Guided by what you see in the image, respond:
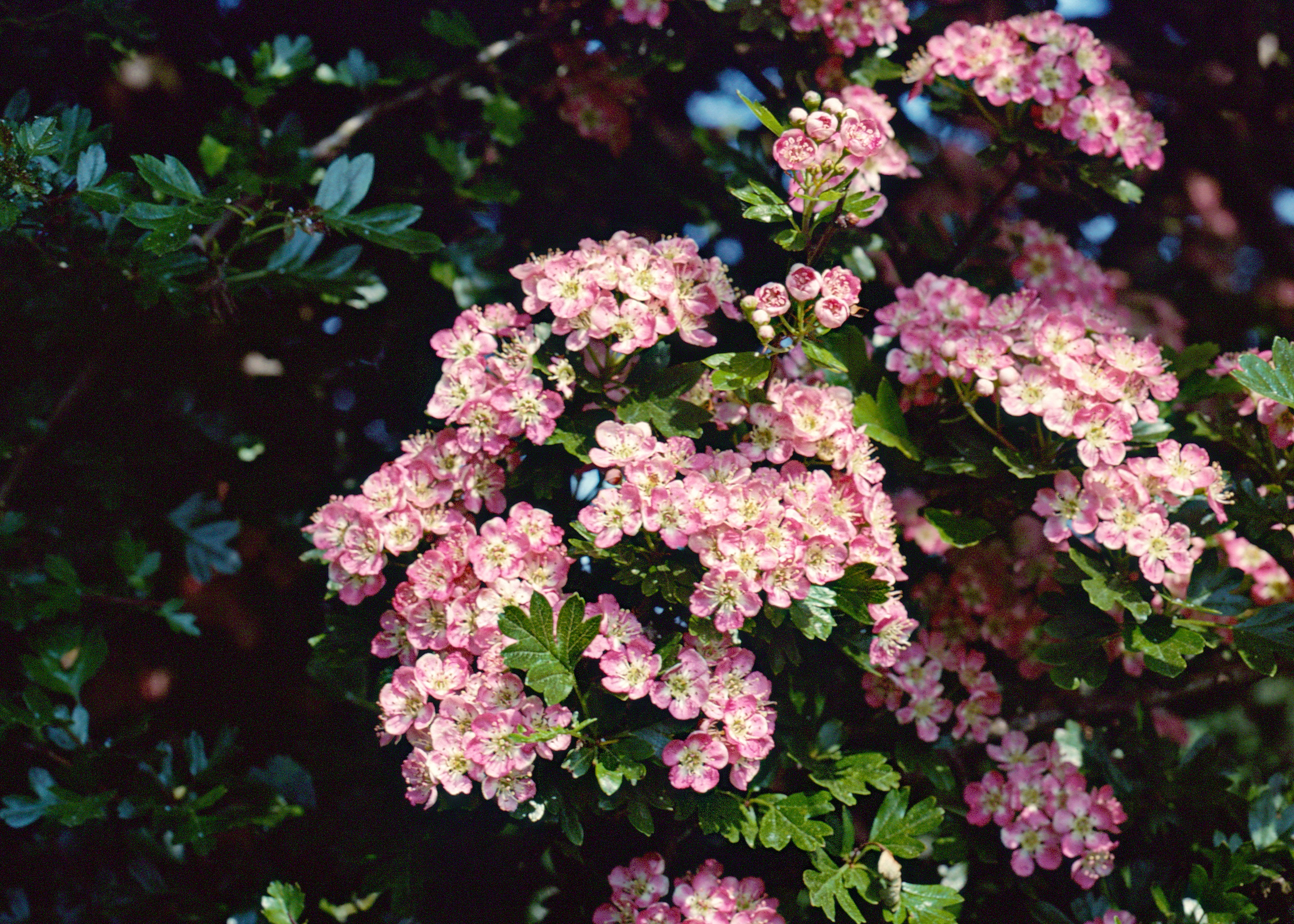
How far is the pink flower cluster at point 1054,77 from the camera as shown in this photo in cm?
165

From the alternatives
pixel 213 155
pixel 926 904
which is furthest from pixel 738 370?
pixel 213 155

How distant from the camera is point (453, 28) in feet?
6.27

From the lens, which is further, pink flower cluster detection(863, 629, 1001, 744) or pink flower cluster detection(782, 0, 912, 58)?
pink flower cluster detection(782, 0, 912, 58)

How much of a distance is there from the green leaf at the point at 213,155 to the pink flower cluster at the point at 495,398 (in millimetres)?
819

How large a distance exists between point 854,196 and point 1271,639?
858 mm

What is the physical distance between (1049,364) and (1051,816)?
0.76m

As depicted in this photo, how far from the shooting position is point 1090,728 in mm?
1765

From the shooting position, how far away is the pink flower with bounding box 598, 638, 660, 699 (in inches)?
43.8

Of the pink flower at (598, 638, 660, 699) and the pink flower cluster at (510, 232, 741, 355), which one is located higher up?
the pink flower cluster at (510, 232, 741, 355)

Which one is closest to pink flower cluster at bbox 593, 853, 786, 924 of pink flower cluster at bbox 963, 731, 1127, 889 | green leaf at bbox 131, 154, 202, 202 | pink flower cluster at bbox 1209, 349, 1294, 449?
pink flower cluster at bbox 963, 731, 1127, 889

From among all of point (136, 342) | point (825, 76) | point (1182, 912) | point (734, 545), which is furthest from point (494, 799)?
Result: point (825, 76)

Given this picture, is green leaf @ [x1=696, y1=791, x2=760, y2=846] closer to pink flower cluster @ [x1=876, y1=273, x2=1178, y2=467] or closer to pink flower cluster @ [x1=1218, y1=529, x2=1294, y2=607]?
pink flower cluster @ [x1=876, y1=273, x2=1178, y2=467]

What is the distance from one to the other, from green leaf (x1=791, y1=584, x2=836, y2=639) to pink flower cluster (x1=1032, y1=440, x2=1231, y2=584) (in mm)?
368

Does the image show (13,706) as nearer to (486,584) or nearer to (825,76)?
(486,584)
